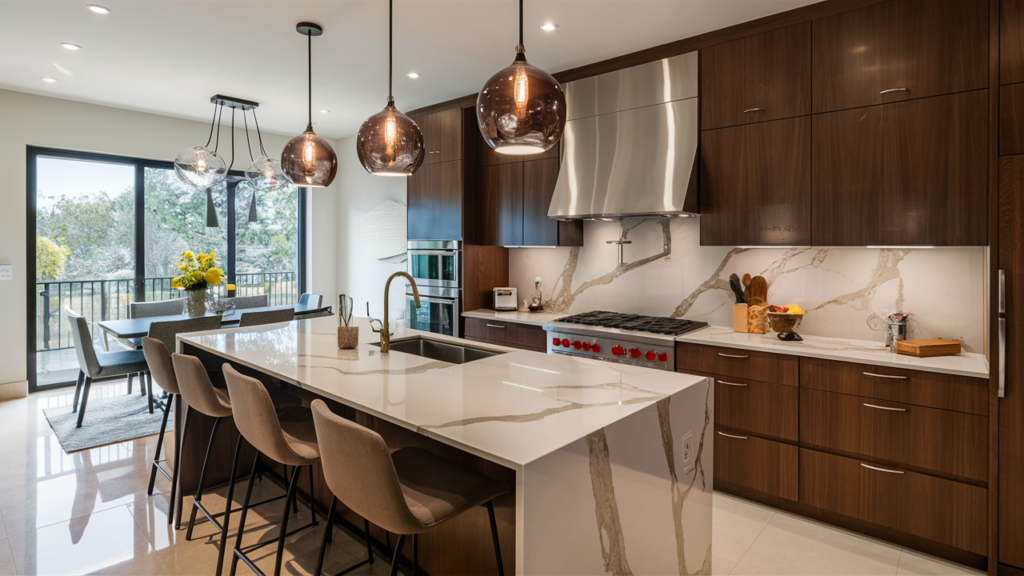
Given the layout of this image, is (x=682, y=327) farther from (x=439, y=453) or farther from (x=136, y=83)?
(x=136, y=83)

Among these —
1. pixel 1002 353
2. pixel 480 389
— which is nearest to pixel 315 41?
pixel 480 389

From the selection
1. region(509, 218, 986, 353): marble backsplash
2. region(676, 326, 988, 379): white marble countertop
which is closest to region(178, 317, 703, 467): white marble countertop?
region(676, 326, 988, 379): white marble countertop

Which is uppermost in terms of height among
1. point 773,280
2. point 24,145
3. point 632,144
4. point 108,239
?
point 24,145

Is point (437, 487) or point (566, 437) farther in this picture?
point (437, 487)

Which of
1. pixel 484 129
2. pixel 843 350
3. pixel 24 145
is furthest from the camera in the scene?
pixel 24 145

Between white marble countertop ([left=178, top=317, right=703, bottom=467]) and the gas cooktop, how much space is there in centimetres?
112

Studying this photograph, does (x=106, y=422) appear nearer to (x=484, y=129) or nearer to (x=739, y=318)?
(x=484, y=129)

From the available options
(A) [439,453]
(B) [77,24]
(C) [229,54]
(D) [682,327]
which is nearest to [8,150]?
(B) [77,24]

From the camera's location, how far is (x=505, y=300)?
4395 mm

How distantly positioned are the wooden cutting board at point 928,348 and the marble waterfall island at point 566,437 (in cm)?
128

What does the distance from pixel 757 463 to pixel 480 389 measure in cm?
185

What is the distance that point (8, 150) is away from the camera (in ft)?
14.9

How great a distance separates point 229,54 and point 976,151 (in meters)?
4.20

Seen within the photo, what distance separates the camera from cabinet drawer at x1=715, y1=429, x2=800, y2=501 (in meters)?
2.73
